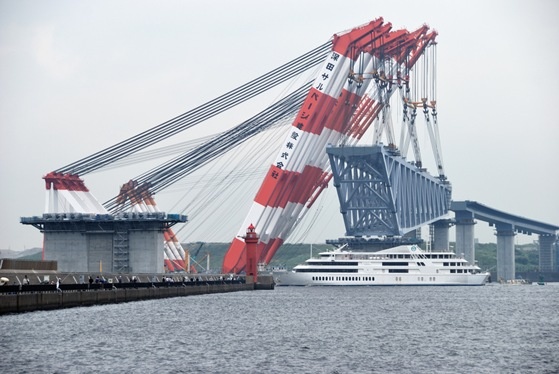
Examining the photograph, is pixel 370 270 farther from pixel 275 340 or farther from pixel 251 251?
pixel 275 340

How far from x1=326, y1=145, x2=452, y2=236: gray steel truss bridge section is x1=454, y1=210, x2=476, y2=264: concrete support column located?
1527 inches

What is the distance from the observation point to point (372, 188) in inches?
5704

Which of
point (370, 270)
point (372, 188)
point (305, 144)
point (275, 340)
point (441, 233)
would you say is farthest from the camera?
point (441, 233)

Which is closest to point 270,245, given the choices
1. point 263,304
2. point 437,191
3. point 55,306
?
point 437,191

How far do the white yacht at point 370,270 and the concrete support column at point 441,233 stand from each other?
4167 centimetres

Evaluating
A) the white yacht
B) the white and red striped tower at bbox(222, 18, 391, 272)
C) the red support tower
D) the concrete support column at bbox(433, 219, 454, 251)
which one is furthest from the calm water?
the concrete support column at bbox(433, 219, 454, 251)

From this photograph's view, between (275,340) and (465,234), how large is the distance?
146803 millimetres

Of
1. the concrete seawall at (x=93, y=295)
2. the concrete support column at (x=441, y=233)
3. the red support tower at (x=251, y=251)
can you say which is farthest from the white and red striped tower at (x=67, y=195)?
the concrete support column at (x=441, y=233)

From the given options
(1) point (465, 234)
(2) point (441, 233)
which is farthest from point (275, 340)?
(1) point (465, 234)

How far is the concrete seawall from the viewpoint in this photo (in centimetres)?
5966

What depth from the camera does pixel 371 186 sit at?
145125 mm

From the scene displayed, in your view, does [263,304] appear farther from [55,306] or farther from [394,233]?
[394,233]

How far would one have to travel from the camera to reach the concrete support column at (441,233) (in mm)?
184250

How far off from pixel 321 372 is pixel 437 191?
448 feet
